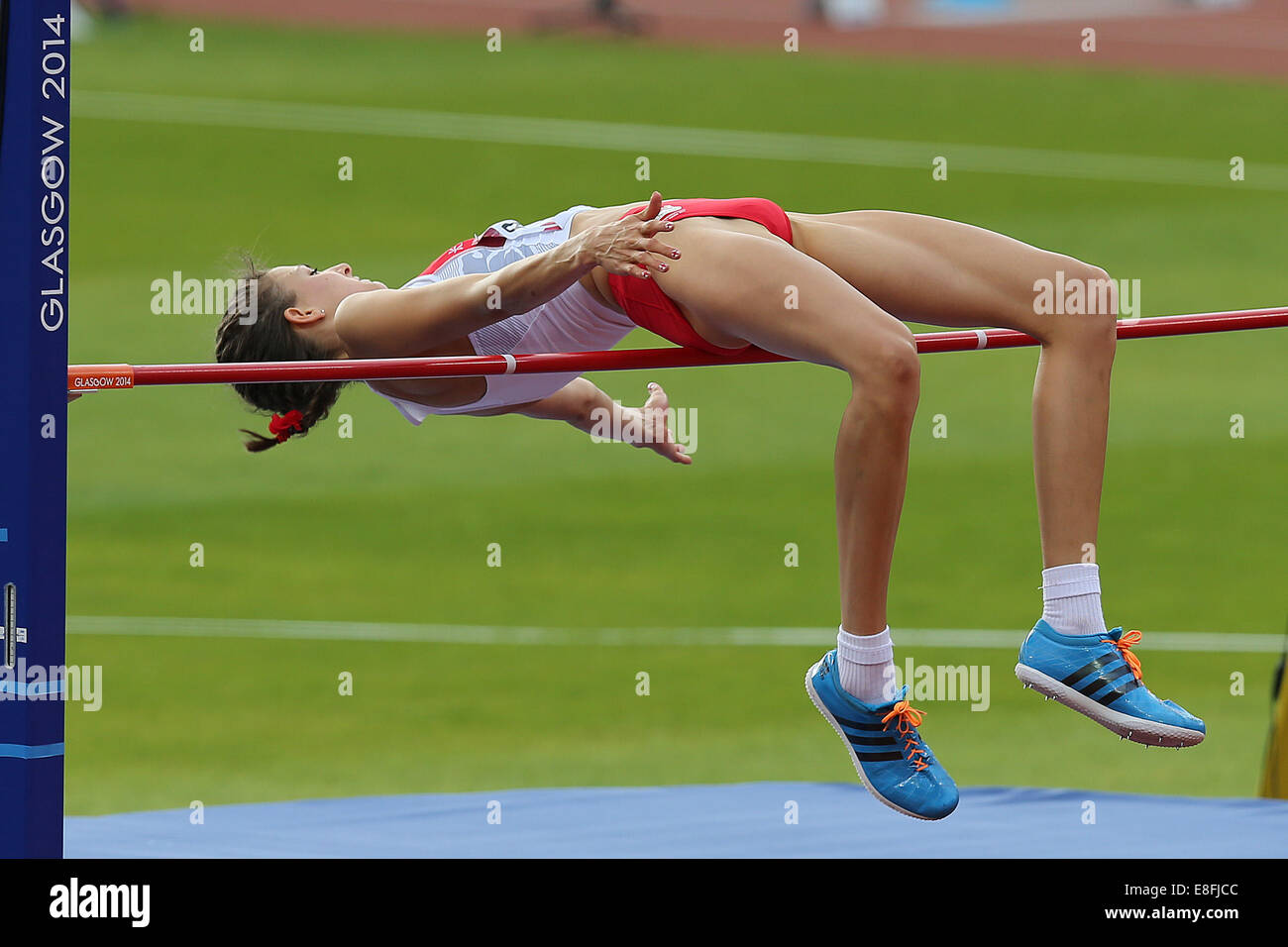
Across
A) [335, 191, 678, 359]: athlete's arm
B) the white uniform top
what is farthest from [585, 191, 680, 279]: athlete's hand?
the white uniform top

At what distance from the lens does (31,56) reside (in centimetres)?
333

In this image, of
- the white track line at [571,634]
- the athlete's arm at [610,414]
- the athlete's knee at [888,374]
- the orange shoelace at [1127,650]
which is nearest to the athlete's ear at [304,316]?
the athlete's arm at [610,414]

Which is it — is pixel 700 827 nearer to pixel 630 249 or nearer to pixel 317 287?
pixel 317 287

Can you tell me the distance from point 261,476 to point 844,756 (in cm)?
534

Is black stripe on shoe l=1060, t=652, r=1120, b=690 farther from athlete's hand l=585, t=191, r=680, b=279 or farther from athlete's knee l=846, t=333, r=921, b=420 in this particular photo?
athlete's hand l=585, t=191, r=680, b=279

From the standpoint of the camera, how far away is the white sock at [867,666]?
141 inches

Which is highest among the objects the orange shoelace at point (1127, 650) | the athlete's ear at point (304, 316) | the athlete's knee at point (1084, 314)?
the athlete's ear at point (304, 316)

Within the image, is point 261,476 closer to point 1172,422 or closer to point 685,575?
point 685,575

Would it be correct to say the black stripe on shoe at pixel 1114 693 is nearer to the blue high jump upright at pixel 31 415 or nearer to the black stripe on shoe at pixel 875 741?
the black stripe on shoe at pixel 875 741

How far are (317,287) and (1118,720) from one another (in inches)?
67.5

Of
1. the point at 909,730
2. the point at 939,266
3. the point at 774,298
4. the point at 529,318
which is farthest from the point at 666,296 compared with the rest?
the point at 909,730

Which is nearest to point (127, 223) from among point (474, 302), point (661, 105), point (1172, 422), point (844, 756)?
point (661, 105)

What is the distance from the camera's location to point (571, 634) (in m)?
9.77

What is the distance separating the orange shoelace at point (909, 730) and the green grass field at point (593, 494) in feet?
12.9
